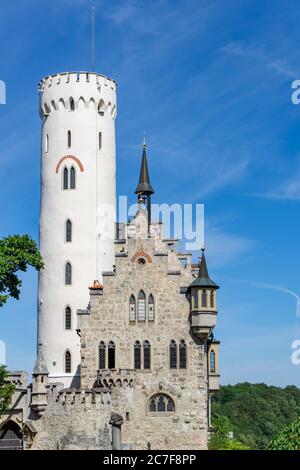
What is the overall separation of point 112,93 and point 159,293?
19455mm

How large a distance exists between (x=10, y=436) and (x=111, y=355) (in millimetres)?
9375

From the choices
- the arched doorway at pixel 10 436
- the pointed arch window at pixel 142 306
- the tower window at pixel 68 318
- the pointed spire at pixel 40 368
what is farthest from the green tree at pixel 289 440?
the tower window at pixel 68 318

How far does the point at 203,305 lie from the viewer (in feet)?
227

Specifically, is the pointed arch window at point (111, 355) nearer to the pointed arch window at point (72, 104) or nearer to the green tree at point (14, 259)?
the green tree at point (14, 259)

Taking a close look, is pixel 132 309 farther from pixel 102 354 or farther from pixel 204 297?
pixel 204 297

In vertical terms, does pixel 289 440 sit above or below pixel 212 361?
below

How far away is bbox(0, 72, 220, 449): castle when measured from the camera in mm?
65375

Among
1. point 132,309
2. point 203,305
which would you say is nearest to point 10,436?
point 132,309

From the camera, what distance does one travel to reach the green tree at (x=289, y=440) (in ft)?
214

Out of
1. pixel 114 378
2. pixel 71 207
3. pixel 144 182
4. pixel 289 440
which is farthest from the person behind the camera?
pixel 144 182

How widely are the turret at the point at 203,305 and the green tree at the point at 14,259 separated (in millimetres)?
11774

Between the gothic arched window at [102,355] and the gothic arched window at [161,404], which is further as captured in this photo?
the gothic arched window at [102,355]

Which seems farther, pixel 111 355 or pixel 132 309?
pixel 132 309
